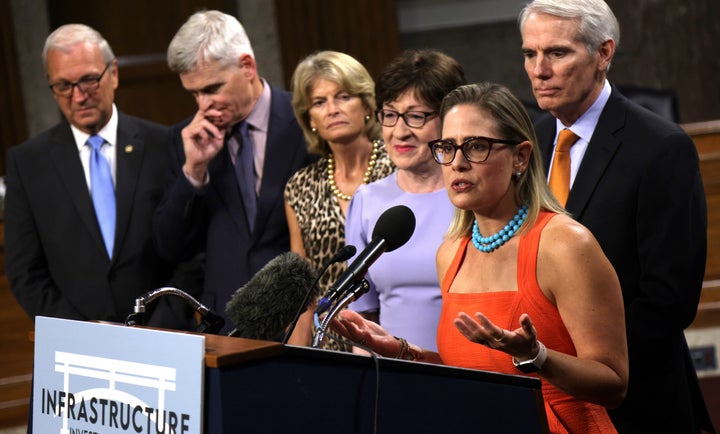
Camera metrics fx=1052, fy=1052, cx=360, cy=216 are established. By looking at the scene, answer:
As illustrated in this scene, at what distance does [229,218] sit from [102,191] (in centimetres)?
53

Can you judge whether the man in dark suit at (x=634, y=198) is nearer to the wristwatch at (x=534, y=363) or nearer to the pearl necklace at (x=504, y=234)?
the pearl necklace at (x=504, y=234)

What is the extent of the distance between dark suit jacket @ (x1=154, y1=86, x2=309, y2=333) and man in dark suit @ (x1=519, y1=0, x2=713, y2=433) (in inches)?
38.1

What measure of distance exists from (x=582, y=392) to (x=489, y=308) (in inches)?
10.5

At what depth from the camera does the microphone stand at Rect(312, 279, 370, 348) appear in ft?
5.91

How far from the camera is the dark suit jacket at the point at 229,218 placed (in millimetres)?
3307

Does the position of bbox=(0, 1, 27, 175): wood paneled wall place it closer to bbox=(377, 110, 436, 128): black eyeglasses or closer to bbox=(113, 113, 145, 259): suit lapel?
bbox=(113, 113, 145, 259): suit lapel

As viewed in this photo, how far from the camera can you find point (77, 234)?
3.56 metres

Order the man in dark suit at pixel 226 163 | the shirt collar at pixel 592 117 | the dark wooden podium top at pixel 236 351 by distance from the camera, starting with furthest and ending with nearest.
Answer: the man in dark suit at pixel 226 163 → the shirt collar at pixel 592 117 → the dark wooden podium top at pixel 236 351

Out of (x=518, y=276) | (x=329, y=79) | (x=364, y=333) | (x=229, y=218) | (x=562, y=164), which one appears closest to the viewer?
(x=518, y=276)

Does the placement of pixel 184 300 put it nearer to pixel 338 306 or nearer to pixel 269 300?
pixel 269 300

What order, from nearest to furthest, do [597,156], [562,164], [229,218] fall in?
[597,156] → [562,164] → [229,218]

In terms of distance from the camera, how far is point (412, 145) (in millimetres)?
2779

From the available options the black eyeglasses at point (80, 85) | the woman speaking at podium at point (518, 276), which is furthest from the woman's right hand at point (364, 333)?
the black eyeglasses at point (80, 85)

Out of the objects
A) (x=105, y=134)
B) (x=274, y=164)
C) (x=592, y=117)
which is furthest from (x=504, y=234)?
(x=105, y=134)
